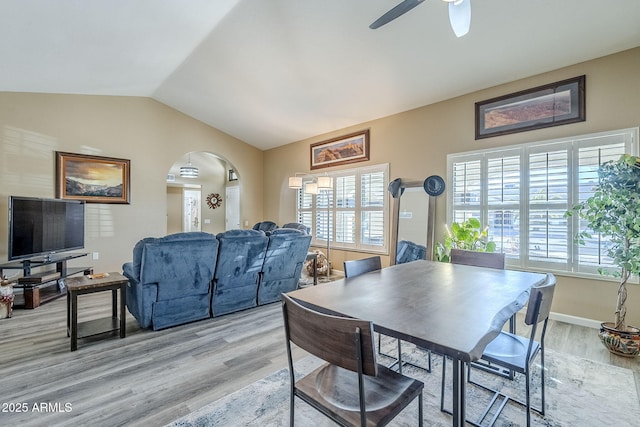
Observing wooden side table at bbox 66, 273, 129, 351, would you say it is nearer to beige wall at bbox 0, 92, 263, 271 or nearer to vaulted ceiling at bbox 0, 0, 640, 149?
vaulted ceiling at bbox 0, 0, 640, 149

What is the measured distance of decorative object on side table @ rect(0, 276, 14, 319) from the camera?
3.43m

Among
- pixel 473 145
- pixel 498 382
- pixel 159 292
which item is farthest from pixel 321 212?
pixel 498 382

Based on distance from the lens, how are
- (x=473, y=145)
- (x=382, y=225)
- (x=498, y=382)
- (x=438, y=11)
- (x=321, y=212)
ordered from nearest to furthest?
(x=498, y=382) → (x=438, y=11) → (x=473, y=145) → (x=382, y=225) → (x=321, y=212)

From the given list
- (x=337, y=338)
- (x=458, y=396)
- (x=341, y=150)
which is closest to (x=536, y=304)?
(x=458, y=396)

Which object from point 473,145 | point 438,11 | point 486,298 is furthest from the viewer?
point 473,145

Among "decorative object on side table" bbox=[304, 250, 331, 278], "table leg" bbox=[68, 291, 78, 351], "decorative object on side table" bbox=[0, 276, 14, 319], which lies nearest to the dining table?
"table leg" bbox=[68, 291, 78, 351]

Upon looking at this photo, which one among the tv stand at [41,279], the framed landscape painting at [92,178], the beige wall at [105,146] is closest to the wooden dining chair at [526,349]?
the tv stand at [41,279]

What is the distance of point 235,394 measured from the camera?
2.04 m

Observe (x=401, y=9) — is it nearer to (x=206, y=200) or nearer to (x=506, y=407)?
(x=506, y=407)

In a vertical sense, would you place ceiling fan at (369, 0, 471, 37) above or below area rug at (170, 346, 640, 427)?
above

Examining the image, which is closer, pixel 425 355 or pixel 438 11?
pixel 425 355

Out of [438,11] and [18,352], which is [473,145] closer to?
[438,11]

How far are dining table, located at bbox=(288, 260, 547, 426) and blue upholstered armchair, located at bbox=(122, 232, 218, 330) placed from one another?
5.97 ft

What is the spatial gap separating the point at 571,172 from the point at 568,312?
1.64 meters
